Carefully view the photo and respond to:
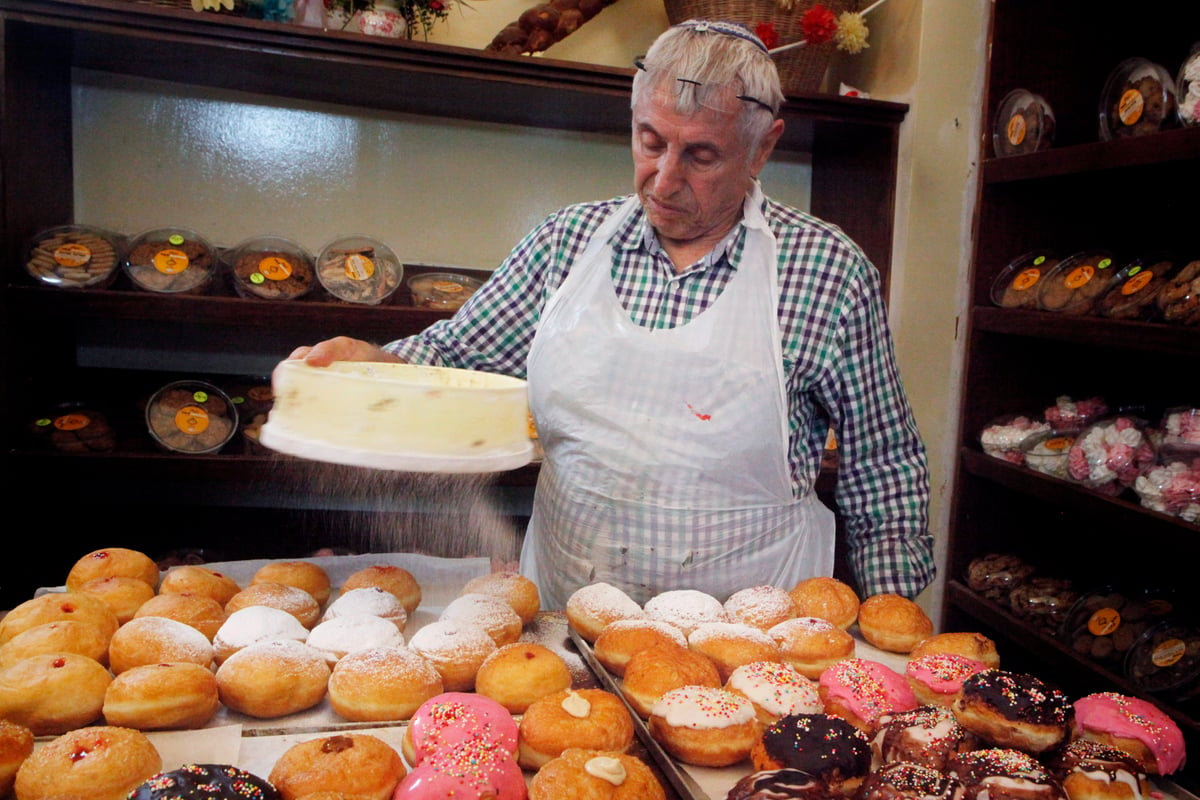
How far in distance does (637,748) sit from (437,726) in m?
0.23

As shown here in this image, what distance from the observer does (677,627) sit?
139cm

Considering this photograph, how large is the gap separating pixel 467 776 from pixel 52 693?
512 mm

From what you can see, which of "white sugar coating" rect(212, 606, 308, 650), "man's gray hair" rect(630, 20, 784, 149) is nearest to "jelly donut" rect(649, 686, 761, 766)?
"white sugar coating" rect(212, 606, 308, 650)

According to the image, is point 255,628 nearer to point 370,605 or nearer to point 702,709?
point 370,605

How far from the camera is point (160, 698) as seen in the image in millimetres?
1068

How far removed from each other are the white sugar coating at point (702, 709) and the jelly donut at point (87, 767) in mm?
547

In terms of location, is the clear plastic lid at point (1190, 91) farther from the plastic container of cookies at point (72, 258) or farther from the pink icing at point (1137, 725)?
the plastic container of cookies at point (72, 258)

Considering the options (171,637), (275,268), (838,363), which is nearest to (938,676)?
(838,363)

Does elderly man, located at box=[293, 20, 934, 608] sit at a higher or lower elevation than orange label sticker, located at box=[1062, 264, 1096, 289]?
lower

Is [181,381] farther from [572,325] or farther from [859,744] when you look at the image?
[859,744]

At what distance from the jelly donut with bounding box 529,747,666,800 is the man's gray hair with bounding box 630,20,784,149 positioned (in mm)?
1076

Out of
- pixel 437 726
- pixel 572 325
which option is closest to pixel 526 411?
pixel 437 726

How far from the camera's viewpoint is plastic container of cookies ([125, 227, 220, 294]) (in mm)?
2516

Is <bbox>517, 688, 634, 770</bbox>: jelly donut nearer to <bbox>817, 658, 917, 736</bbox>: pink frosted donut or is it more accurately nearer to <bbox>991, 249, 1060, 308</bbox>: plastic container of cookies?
<bbox>817, 658, 917, 736</bbox>: pink frosted donut
